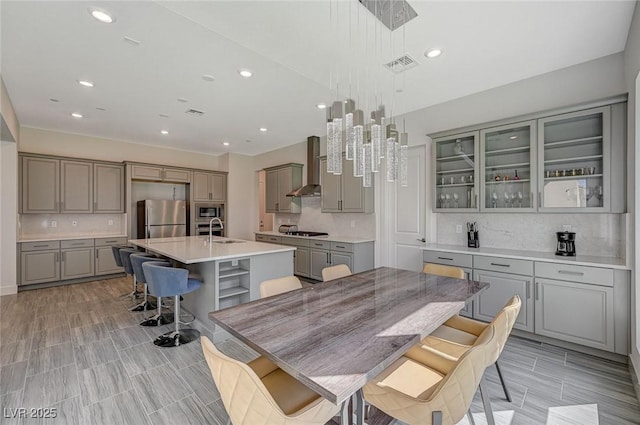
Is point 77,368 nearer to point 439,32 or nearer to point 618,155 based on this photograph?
point 439,32

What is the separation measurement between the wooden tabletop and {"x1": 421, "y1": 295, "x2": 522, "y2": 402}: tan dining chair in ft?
0.84

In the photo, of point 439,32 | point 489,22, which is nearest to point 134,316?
point 439,32

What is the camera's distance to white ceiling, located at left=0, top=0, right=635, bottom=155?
7.14 feet

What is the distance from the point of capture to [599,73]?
111 inches

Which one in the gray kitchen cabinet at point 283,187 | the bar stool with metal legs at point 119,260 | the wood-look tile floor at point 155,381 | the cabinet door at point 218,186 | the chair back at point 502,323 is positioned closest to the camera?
the chair back at point 502,323

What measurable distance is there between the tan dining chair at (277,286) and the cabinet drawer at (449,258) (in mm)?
2112

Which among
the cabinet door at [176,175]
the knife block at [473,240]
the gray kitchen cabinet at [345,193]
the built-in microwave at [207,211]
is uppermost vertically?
the cabinet door at [176,175]

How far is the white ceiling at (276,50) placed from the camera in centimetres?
218

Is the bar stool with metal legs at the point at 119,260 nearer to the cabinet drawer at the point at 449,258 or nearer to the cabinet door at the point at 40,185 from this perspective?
the cabinet door at the point at 40,185

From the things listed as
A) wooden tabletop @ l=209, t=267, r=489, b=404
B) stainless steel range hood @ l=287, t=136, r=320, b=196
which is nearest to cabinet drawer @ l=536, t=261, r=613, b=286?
wooden tabletop @ l=209, t=267, r=489, b=404

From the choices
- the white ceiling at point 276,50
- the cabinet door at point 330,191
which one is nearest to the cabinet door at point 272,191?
the cabinet door at point 330,191

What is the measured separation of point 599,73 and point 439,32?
1.88m

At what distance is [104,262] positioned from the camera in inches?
215

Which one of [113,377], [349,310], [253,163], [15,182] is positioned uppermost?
[253,163]
